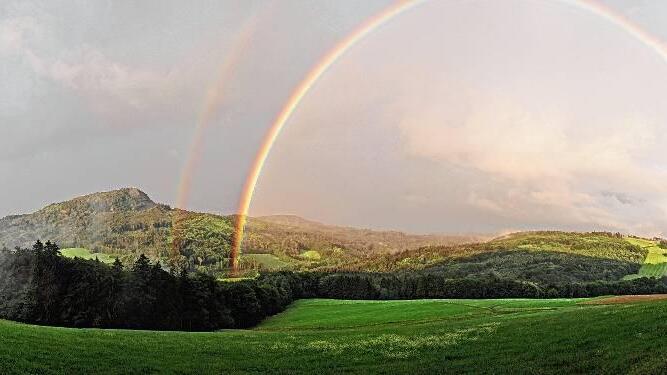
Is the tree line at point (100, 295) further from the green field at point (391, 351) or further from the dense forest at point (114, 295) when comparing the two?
the green field at point (391, 351)

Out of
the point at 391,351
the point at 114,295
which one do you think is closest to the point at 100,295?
Answer: the point at 114,295

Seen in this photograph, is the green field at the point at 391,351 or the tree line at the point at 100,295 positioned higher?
the tree line at the point at 100,295

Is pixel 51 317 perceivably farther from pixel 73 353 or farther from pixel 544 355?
pixel 544 355

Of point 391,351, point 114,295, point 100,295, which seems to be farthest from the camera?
point 100,295

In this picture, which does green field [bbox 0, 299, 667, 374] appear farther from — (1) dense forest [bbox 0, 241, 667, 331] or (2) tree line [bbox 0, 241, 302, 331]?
(1) dense forest [bbox 0, 241, 667, 331]

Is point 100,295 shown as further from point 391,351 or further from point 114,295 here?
point 391,351

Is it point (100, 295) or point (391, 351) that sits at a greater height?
point (100, 295)

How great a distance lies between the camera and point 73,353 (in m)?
32.0

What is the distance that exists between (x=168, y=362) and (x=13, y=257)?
224ft

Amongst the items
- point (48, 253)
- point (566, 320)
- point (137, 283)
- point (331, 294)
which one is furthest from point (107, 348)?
point (331, 294)

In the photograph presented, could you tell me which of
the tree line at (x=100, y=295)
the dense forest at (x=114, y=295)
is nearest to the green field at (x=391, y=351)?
the tree line at (x=100, y=295)

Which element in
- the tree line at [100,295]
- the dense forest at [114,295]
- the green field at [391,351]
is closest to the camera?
the green field at [391,351]

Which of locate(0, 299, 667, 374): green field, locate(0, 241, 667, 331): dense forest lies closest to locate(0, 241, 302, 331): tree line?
locate(0, 241, 667, 331): dense forest

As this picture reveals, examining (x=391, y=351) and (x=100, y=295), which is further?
(x=100, y=295)
